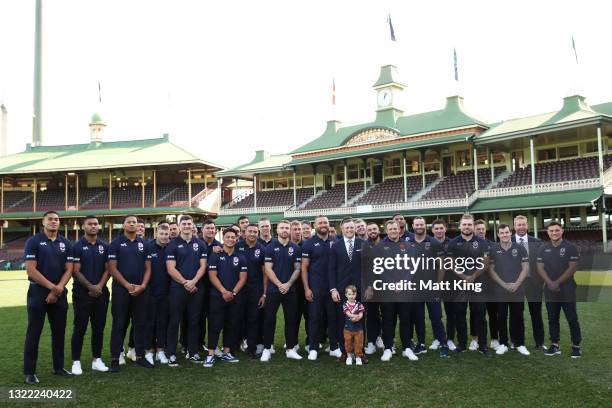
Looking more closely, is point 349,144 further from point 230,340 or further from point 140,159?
point 230,340

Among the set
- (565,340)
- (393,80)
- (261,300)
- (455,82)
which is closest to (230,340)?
(261,300)

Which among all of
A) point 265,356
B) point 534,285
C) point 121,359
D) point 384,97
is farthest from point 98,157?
point 534,285

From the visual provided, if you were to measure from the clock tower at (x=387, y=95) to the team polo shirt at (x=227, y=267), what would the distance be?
3163 centimetres

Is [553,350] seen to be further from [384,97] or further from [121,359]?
[384,97]

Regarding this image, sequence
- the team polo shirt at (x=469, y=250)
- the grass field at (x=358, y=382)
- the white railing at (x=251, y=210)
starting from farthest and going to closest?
the white railing at (x=251, y=210)
the team polo shirt at (x=469, y=250)
the grass field at (x=358, y=382)

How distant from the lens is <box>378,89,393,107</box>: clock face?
39.3m

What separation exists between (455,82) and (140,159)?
2568 centimetres

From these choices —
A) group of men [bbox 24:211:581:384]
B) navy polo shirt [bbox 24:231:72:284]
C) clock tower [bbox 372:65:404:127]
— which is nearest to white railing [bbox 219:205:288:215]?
clock tower [bbox 372:65:404:127]

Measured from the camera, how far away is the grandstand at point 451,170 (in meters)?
26.0

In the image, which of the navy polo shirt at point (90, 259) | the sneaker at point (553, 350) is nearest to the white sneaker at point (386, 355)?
the sneaker at point (553, 350)

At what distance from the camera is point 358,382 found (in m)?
6.56

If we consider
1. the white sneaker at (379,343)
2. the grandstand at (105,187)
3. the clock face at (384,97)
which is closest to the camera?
the white sneaker at (379,343)

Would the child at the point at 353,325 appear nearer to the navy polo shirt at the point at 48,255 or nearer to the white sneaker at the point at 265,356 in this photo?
the white sneaker at the point at 265,356

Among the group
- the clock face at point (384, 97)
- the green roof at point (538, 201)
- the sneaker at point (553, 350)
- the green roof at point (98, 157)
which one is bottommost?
the sneaker at point (553, 350)
